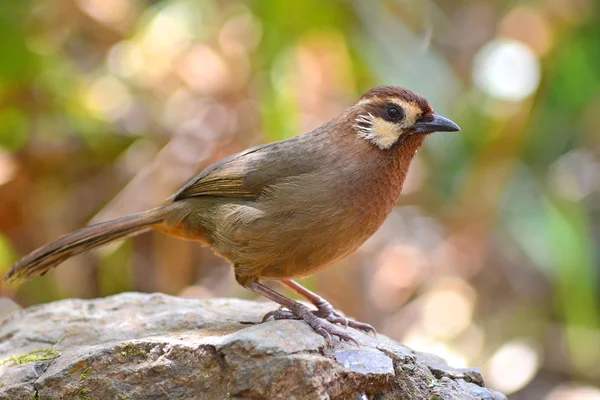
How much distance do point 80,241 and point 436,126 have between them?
2.21 metres

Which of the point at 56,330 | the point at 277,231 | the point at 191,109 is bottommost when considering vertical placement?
the point at 56,330

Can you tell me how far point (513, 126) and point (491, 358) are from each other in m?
2.08

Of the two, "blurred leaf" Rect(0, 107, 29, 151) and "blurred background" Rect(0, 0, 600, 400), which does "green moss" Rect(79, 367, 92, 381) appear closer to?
"blurred background" Rect(0, 0, 600, 400)

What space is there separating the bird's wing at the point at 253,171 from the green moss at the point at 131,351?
1.10 meters

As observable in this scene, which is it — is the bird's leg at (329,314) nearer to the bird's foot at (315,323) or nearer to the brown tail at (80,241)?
the bird's foot at (315,323)

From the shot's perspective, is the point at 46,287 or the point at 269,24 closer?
the point at 269,24

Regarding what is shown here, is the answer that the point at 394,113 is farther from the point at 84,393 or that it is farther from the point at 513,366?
the point at 513,366

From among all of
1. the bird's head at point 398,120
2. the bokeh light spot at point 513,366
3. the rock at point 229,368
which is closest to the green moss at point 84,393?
the rock at point 229,368

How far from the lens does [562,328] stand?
7.06 m

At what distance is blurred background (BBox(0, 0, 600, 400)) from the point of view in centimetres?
648

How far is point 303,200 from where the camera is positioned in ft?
12.7

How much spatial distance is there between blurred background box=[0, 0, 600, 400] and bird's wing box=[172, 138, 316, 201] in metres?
1.98

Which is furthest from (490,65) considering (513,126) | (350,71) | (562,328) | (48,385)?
(48,385)

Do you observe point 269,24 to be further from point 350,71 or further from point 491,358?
point 491,358
